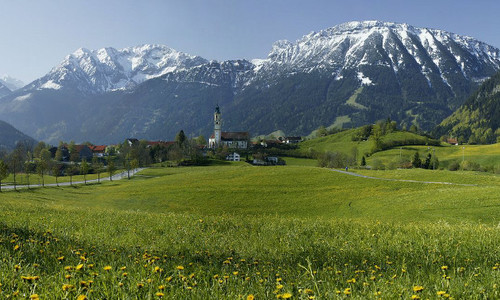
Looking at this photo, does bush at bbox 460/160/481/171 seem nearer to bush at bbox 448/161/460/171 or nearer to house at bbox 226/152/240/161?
bush at bbox 448/161/460/171

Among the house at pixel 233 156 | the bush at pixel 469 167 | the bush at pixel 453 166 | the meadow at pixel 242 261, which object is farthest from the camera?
the house at pixel 233 156

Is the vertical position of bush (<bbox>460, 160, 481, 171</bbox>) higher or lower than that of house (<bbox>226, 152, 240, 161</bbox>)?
lower

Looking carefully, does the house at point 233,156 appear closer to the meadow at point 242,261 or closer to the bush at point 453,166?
the bush at point 453,166

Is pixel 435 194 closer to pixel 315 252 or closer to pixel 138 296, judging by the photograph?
pixel 315 252

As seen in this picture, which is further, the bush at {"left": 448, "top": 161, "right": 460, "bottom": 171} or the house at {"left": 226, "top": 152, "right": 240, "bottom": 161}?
the house at {"left": 226, "top": 152, "right": 240, "bottom": 161}

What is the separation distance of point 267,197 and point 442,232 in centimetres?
3988

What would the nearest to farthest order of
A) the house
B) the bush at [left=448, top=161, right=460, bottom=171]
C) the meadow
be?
the meadow, the bush at [left=448, top=161, right=460, bottom=171], the house

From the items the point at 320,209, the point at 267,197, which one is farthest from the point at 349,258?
the point at 267,197

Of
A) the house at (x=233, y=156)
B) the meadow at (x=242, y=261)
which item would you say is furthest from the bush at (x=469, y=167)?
the meadow at (x=242, y=261)

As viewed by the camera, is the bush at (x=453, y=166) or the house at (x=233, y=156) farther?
the house at (x=233, y=156)

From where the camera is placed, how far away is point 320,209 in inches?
1645

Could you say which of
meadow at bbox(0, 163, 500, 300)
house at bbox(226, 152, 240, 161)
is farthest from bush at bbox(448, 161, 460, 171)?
meadow at bbox(0, 163, 500, 300)

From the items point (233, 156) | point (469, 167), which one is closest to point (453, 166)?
point (469, 167)

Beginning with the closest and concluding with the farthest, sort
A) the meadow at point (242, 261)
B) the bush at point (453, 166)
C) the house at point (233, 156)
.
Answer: the meadow at point (242, 261), the bush at point (453, 166), the house at point (233, 156)
